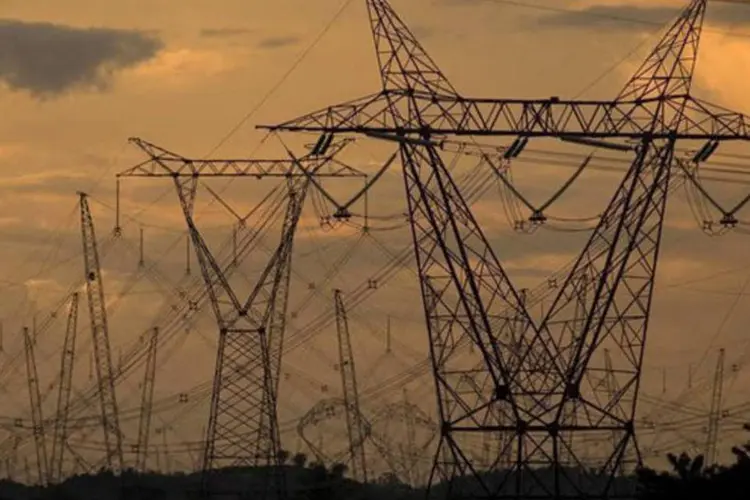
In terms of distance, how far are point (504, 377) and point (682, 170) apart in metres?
12.1

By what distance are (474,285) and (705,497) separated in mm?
22657

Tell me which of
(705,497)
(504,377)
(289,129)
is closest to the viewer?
(705,497)

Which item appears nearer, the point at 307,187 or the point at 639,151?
the point at 639,151

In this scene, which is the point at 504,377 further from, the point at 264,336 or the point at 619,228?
the point at 264,336

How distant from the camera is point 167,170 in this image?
483ft

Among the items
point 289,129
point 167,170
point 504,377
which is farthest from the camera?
point 167,170

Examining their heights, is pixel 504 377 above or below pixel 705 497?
above

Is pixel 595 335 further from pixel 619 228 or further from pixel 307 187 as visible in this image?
pixel 307 187

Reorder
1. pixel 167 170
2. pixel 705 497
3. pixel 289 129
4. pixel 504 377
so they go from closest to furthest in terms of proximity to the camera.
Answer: pixel 705 497 < pixel 289 129 < pixel 504 377 < pixel 167 170

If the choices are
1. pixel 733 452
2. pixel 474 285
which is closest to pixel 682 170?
pixel 474 285

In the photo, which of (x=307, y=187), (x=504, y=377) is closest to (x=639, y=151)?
(x=504, y=377)

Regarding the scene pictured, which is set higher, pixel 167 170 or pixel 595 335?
pixel 167 170

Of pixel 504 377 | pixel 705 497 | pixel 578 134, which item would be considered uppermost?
pixel 578 134

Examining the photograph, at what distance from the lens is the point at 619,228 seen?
123m
